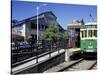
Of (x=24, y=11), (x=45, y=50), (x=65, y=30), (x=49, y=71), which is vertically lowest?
(x=49, y=71)

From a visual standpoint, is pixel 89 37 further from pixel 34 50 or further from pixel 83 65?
pixel 34 50

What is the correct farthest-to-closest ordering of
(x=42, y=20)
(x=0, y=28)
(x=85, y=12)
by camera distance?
(x=85, y=12) → (x=42, y=20) → (x=0, y=28)

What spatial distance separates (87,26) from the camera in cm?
342

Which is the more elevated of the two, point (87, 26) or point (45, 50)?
point (87, 26)

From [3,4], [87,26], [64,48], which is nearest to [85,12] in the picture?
[87,26]

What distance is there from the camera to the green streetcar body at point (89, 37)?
3.41 m

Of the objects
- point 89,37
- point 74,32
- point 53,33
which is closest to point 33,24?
point 53,33

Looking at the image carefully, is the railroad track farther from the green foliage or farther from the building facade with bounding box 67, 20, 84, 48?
the green foliage

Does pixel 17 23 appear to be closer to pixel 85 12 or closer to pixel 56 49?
pixel 56 49

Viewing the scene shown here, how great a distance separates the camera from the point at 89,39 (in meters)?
3.47

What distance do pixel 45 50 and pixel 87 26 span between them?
638 mm

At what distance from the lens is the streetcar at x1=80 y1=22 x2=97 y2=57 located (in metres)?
3.40

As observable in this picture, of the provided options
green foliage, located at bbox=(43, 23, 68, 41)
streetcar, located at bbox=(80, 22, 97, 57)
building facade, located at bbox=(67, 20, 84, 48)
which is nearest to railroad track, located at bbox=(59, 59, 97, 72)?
streetcar, located at bbox=(80, 22, 97, 57)

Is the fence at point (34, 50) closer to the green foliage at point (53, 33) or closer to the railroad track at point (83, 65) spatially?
the green foliage at point (53, 33)
